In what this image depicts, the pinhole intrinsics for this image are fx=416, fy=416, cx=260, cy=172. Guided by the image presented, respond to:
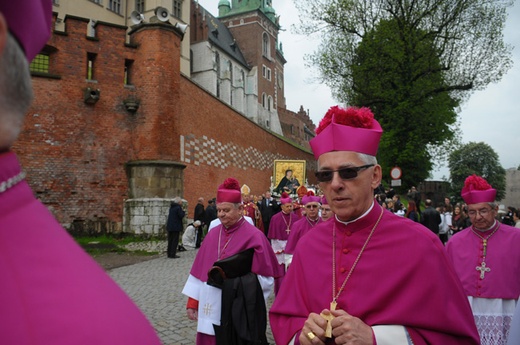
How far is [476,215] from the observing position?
496cm

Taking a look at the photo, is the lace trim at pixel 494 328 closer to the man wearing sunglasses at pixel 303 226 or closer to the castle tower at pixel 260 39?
the man wearing sunglasses at pixel 303 226

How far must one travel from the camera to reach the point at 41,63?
16.7 m

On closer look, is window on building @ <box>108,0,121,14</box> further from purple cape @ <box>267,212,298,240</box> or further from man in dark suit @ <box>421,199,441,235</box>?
man in dark suit @ <box>421,199,441,235</box>

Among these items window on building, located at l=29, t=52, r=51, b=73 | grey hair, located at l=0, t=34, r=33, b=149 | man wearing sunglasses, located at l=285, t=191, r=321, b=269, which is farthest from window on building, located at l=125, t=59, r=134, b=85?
grey hair, located at l=0, t=34, r=33, b=149

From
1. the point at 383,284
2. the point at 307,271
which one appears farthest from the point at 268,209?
the point at 383,284

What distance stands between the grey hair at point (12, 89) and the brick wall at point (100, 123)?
16.1 metres

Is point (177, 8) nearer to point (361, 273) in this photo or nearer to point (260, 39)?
point (260, 39)

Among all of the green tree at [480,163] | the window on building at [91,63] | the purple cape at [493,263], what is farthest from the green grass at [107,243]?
the green tree at [480,163]

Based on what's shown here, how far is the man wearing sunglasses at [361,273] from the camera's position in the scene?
2.25 meters

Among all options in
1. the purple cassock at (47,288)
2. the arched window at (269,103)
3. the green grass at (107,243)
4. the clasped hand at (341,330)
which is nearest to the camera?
the purple cassock at (47,288)

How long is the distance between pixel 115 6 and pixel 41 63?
21.2m

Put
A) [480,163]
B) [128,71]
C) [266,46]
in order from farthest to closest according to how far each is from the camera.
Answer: [266,46], [480,163], [128,71]

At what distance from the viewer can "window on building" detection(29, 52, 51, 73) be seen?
52.7ft


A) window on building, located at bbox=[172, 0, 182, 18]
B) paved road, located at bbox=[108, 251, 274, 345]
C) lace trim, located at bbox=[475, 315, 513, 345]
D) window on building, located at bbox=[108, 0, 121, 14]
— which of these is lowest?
paved road, located at bbox=[108, 251, 274, 345]
